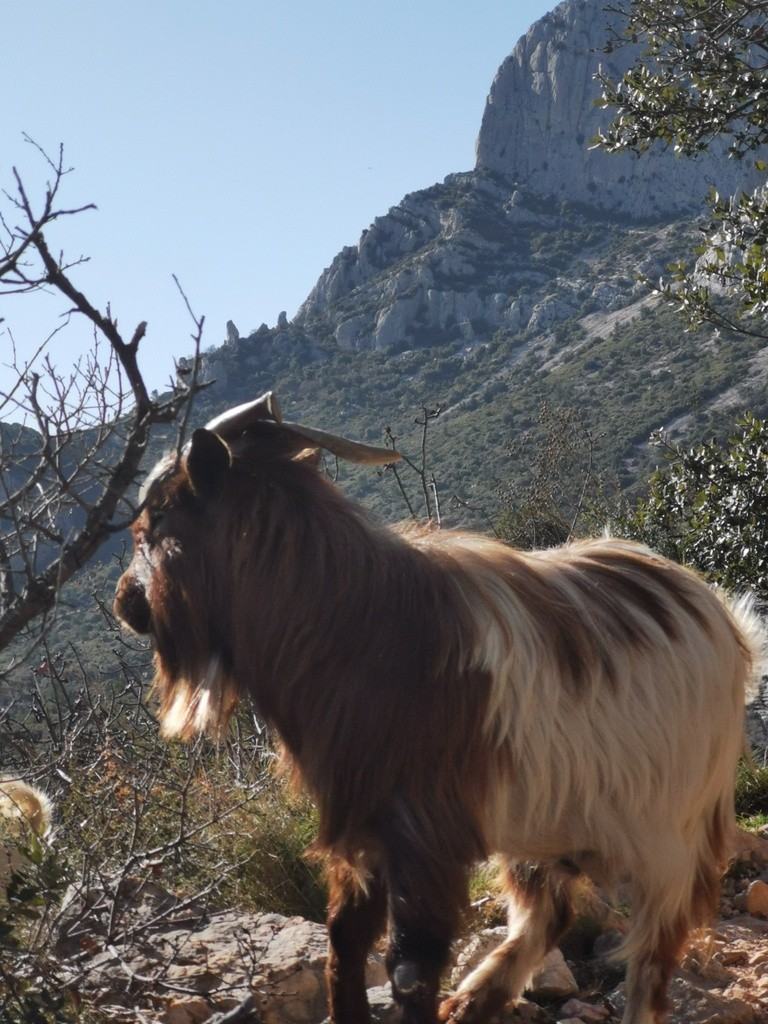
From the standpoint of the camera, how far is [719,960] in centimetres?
435

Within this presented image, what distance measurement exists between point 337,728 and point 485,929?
1.83 m

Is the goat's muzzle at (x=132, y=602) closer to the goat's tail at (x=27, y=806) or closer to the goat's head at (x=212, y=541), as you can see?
the goat's head at (x=212, y=541)

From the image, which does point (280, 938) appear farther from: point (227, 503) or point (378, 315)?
point (378, 315)

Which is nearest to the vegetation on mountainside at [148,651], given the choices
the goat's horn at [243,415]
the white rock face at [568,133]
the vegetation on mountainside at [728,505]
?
the vegetation on mountainside at [728,505]

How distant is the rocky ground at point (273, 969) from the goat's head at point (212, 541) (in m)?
0.73

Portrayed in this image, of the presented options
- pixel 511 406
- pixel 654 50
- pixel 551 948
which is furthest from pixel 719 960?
pixel 511 406

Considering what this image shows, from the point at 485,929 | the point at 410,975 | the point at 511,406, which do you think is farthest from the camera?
the point at 511,406

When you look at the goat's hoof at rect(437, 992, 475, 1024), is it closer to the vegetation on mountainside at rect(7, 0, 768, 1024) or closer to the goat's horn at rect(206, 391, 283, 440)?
the vegetation on mountainside at rect(7, 0, 768, 1024)

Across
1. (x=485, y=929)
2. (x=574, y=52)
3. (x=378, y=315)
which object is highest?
(x=574, y=52)

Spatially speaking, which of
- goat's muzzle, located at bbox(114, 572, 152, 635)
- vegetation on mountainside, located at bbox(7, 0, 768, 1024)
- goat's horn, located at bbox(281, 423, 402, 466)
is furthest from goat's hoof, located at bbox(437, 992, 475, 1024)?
goat's horn, located at bbox(281, 423, 402, 466)

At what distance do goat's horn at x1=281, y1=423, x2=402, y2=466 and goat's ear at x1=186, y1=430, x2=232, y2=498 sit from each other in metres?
0.24

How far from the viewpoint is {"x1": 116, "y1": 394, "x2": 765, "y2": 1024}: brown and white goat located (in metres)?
3.22

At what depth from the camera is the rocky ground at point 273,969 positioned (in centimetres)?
361

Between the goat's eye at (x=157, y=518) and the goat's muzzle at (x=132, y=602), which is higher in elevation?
the goat's eye at (x=157, y=518)
